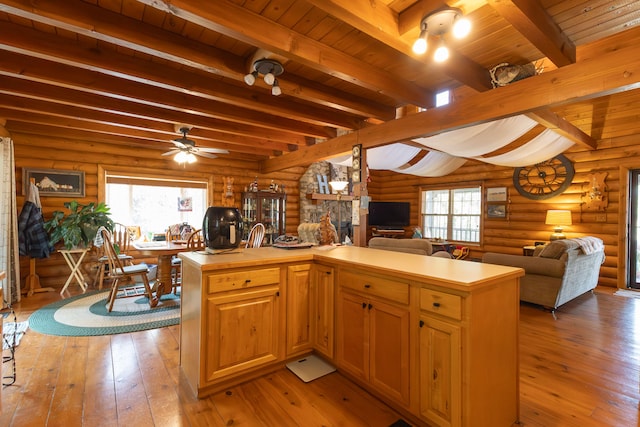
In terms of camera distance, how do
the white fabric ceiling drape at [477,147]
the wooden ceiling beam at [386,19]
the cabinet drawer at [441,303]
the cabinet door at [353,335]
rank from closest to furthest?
1. the cabinet drawer at [441,303]
2. the wooden ceiling beam at [386,19]
3. the cabinet door at [353,335]
4. the white fabric ceiling drape at [477,147]

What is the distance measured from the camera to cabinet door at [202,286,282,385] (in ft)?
6.54

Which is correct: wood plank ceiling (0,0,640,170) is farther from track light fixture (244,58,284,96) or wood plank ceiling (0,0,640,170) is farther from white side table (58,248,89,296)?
white side table (58,248,89,296)

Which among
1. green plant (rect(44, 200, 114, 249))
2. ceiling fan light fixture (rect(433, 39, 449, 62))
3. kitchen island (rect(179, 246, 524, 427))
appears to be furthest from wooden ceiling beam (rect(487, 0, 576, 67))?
green plant (rect(44, 200, 114, 249))

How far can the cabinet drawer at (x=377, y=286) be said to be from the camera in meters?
1.79

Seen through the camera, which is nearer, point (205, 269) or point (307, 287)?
point (205, 269)

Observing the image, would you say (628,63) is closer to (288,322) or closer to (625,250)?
(288,322)

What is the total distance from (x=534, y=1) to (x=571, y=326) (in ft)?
Result: 10.9

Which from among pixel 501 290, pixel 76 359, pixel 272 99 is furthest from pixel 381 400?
pixel 272 99

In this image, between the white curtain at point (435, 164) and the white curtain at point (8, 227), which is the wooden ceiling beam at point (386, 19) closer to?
the white curtain at point (435, 164)

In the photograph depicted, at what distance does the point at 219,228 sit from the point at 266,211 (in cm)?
422

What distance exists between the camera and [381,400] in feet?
6.52

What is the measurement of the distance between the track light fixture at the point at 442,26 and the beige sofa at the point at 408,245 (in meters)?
2.77

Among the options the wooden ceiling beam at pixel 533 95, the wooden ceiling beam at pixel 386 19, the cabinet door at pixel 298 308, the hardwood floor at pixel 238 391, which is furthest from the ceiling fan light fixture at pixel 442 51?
the hardwood floor at pixel 238 391

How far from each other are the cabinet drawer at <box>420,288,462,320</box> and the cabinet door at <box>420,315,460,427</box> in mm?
55
